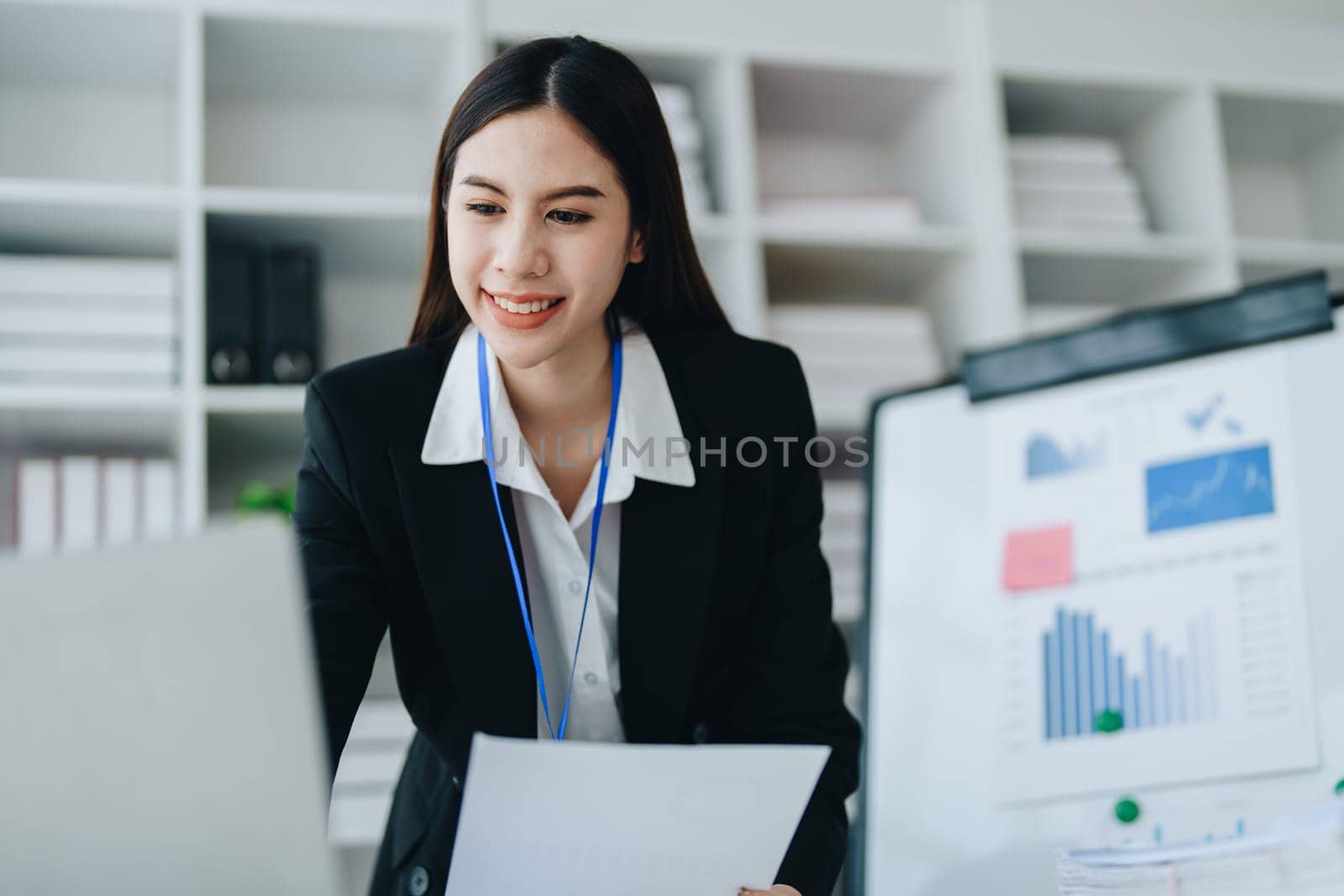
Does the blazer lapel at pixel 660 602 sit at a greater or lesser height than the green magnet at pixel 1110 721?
greater

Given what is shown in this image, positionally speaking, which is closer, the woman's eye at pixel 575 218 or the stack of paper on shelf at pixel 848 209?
the woman's eye at pixel 575 218

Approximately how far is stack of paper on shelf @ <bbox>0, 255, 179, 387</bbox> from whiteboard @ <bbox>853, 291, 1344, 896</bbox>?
1214 mm

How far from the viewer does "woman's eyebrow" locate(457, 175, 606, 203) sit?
1134 mm

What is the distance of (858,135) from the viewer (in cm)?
289

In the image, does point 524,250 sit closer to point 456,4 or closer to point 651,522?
point 651,522

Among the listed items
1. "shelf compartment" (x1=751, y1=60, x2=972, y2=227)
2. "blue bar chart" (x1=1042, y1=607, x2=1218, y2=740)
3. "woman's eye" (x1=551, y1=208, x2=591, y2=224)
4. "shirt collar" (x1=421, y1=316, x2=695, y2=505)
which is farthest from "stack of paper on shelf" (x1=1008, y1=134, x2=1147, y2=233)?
"woman's eye" (x1=551, y1=208, x2=591, y2=224)

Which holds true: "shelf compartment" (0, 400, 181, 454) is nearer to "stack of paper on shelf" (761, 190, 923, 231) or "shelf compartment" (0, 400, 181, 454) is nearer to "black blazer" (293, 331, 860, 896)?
"black blazer" (293, 331, 860, 896)

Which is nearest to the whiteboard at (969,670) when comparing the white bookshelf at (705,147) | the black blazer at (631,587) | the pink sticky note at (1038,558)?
the pink sticky note at (1038,558)

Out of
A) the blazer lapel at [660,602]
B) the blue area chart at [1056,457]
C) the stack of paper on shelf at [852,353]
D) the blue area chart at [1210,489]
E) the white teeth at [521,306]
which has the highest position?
the stack of paper on shelf at [852,353]

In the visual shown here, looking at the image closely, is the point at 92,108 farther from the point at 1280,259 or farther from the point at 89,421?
the point at 1280,259

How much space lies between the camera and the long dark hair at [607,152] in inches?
45.2

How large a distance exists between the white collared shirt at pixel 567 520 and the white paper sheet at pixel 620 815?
0.35 meters

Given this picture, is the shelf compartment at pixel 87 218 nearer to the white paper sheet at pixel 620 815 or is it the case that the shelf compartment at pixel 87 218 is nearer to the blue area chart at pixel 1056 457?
the blue area chart at pixel 1056 457

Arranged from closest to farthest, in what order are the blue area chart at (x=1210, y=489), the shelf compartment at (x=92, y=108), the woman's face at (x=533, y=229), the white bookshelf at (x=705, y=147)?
the woman's face at (x=533, y=229), the blue area chart at (x=1210, y=489), the white bookshelf at (x=705, y=147), the shelf compartment at (x=92, y=108)
